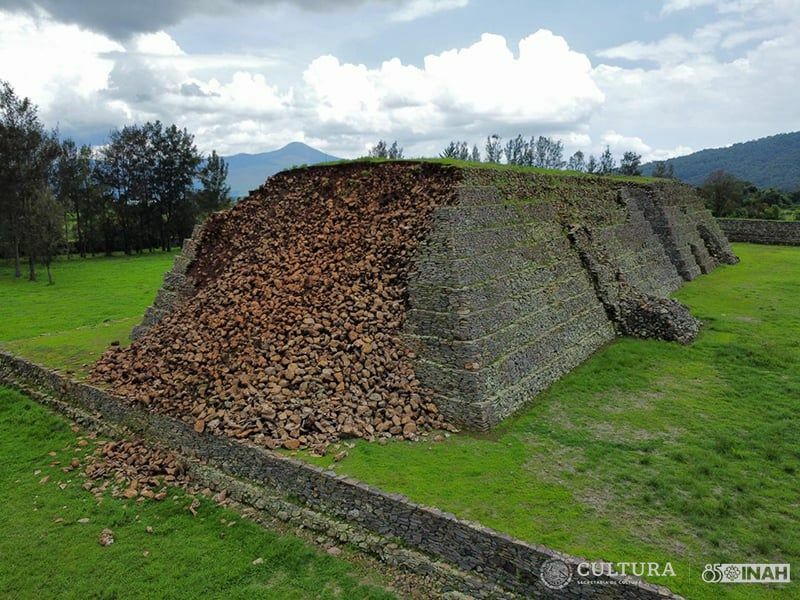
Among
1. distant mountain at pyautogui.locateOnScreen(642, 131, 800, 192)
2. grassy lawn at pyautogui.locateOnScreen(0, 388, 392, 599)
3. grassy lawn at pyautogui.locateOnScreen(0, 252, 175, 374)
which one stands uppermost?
distant mountain at pyautogui.locateOnScreen(642, 131, 800, 192)

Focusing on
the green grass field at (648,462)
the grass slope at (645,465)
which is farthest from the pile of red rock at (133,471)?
the green grass field at (648,462)

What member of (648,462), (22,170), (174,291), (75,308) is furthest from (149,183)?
(648,462)

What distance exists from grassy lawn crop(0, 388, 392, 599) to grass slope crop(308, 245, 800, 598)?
1.82m

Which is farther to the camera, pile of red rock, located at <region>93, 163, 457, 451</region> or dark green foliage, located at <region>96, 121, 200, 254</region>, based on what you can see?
dark green foliage, located at <region>96, 121, 200, 254</region>

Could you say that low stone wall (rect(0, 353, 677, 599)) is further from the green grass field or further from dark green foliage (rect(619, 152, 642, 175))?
dark green foliage (rect(619, 152, 642, 175))

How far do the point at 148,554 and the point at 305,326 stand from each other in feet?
20.0

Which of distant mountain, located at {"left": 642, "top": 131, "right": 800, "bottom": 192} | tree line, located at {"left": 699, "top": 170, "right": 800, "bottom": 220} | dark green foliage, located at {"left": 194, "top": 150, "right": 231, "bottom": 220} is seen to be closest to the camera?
tree line, located at {"left": 699, "top": 170, "right": 800, "bottom": 220}

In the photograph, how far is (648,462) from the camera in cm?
1089

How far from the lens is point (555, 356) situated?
1547 centimetres

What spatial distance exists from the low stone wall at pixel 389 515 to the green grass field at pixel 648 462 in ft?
1.21

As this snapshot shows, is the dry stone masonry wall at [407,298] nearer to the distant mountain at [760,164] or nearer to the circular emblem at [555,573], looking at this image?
the circular emblem at [555,573]

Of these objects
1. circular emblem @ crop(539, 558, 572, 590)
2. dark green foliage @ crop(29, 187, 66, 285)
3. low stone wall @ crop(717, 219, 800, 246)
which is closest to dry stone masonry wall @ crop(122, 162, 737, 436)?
circular emblem @ crop(539, 558, 572, 590)

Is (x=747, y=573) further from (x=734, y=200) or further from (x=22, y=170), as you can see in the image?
(x=734, y=200)

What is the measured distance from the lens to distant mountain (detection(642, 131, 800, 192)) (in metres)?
141
